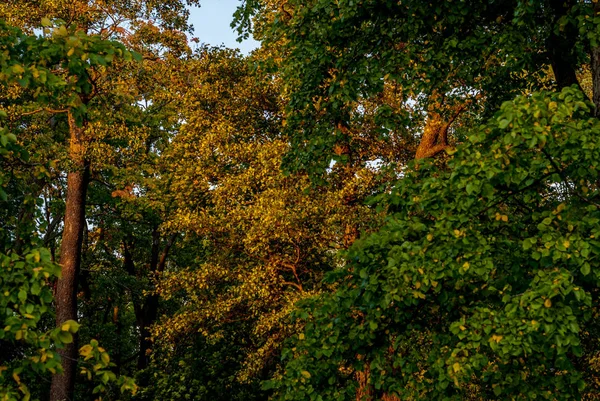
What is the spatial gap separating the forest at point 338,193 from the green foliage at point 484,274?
0.12 ft

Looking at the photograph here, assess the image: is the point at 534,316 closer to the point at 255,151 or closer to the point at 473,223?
the point at 473,223

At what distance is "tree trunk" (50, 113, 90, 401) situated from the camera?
18.9 metres

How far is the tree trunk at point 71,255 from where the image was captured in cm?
1891

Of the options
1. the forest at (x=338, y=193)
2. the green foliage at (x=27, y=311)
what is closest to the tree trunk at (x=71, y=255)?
the forest at (x=338, y=193)

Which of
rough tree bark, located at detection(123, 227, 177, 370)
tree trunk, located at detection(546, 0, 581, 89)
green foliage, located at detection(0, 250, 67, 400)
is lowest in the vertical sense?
green foliage, located at detection(0, 250, 67, 400)

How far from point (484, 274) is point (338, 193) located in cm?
1054

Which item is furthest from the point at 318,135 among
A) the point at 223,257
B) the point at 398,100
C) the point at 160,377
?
the point at 160,377

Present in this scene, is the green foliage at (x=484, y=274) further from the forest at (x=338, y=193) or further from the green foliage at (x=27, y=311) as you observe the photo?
the green foliage at (x=27, y=311)

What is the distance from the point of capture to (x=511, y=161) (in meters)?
8.09

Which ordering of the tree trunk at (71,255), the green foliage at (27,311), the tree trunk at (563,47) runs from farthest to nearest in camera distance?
the tree trunk at (71,255) → the tree trunk at (563,47) → the green foliage at (27,311)

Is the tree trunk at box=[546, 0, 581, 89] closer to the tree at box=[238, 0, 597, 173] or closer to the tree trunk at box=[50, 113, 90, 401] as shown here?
the tree at box=[238, 0, 597, 173]

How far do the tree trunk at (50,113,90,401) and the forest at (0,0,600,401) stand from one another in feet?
0.23

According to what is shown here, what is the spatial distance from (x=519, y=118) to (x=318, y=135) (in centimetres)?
500

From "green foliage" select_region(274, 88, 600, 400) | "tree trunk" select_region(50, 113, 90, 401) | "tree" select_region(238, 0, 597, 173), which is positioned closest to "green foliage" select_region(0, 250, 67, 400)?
"green foliage" select_region(274, 88, 600, 400)
